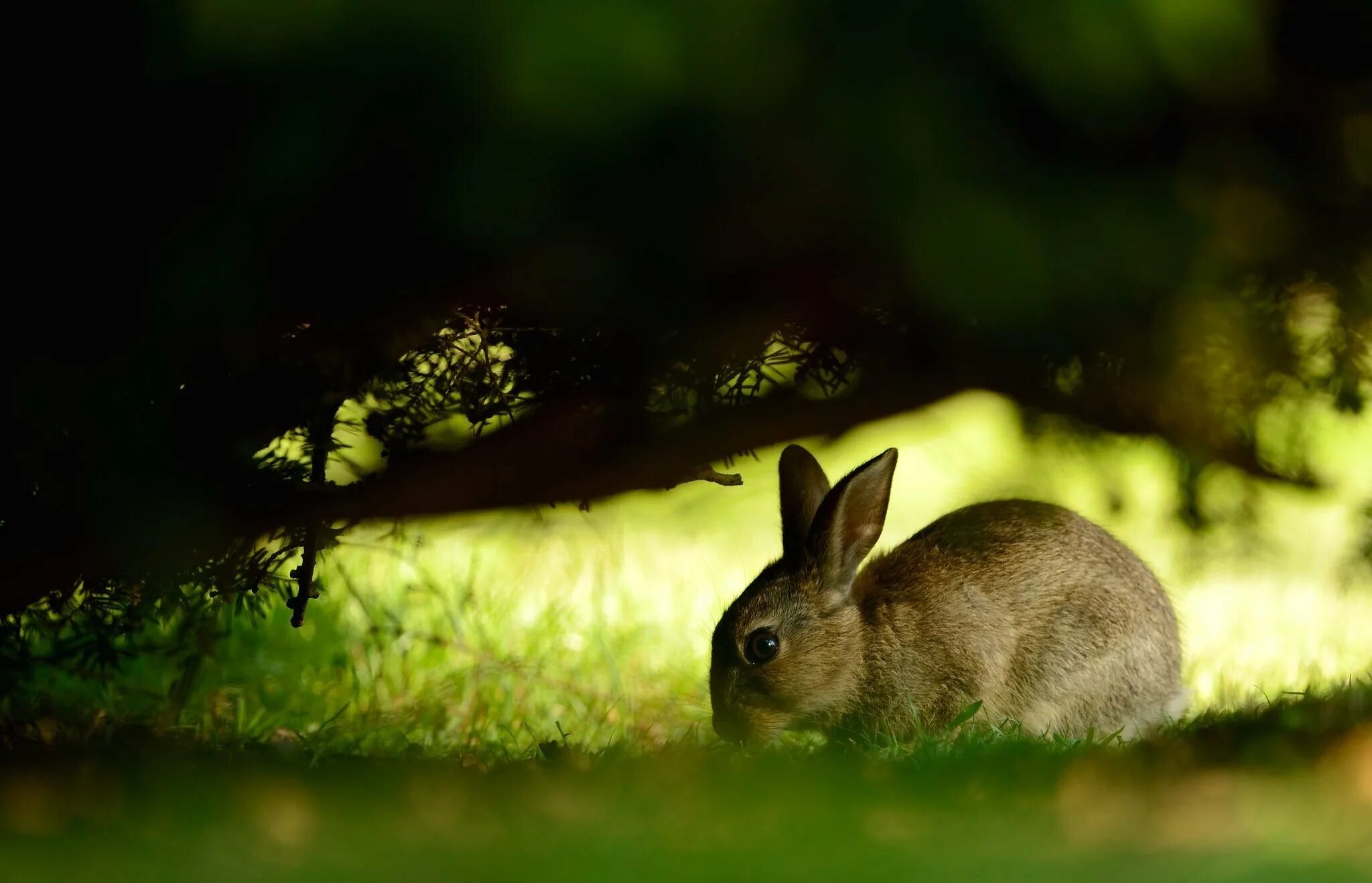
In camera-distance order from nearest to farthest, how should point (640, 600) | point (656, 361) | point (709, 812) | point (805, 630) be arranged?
point (709, 812), point (656, 361), point (805, 630), point (640, 600)

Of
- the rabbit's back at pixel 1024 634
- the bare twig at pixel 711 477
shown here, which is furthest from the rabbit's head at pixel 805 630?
the bare twig at pixel 711 477

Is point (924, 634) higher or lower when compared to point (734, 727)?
higher

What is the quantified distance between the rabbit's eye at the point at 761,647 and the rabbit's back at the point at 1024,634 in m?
0.30

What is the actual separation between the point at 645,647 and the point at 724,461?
942mm

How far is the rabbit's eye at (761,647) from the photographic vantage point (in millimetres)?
4336

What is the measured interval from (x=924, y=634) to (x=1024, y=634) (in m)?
0.31

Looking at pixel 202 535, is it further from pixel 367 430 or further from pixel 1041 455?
pixel 1041 455

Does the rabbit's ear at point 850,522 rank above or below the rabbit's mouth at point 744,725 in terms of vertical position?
above

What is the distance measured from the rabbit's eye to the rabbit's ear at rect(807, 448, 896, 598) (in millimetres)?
253

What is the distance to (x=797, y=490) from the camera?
15.3 feet

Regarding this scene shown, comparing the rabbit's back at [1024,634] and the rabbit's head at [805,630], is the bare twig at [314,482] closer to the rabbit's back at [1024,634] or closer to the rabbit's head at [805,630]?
the rabbit's head at [805,630]

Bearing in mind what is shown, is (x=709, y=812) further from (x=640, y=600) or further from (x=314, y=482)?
(x=640, y=600)

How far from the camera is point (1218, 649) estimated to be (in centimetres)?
520

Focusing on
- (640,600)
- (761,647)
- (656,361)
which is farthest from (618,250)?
(640,600)
